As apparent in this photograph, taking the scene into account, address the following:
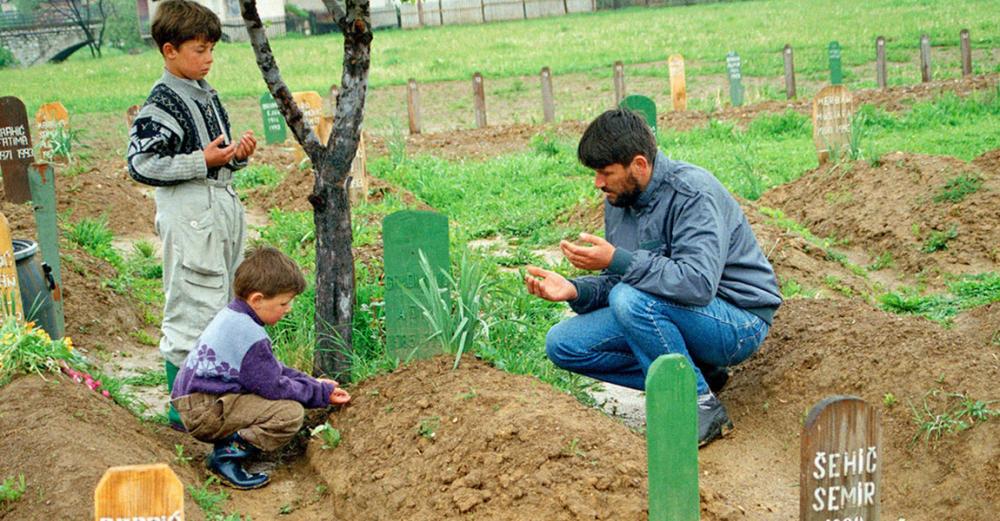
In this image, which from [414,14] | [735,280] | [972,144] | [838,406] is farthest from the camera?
[414,14]

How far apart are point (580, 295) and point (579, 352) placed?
10.2 inches

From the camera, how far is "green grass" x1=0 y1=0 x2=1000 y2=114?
26516 millimetres

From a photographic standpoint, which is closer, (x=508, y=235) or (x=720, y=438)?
(x=720, y=438)

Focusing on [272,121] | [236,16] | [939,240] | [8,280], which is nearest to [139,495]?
[8,280]

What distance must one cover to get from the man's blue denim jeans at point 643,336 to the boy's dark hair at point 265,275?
50.6 inches

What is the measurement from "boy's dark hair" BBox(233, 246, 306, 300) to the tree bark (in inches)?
24.5

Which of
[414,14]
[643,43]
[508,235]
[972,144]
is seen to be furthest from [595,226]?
[414,14]

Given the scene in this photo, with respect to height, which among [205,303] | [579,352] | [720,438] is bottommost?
[720,438]

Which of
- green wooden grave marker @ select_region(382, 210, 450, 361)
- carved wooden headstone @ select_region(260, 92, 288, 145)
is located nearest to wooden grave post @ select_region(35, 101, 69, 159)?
carved wooden headstone @ select_region(260, 92, 288, 145)

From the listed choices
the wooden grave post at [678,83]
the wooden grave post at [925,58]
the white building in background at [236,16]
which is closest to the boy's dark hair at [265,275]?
the wooden grave post at [678,83]

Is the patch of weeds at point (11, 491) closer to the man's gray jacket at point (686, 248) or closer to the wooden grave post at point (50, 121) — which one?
the man's gray jacket at point (686, 248)

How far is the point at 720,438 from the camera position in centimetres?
550

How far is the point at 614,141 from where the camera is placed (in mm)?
5066

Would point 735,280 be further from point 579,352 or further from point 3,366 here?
point 3,366
